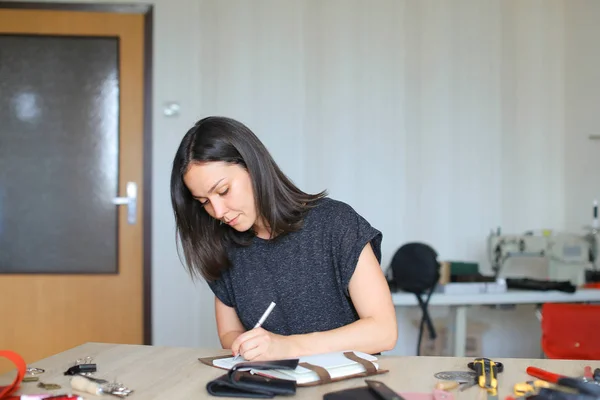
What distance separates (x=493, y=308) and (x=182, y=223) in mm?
2843

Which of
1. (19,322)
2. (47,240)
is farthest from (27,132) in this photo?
(19,322)

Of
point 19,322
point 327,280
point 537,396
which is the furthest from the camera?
point 19,322

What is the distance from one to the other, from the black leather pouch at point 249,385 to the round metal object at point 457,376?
0.96 feet

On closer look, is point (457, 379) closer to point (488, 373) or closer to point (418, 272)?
point (488, 373)

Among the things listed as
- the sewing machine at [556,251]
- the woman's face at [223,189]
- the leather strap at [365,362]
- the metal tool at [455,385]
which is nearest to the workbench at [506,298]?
the sewing machine at [556,251]

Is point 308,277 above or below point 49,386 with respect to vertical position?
above

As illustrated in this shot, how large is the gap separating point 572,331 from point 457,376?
4.57 ft

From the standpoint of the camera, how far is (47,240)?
4.00 m

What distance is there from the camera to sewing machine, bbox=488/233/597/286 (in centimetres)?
348

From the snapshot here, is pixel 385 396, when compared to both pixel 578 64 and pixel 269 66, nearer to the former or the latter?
pixel 269 66

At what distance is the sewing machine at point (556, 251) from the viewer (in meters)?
3.48

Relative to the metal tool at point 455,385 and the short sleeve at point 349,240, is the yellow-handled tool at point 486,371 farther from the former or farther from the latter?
the short sleeve at point 349,240

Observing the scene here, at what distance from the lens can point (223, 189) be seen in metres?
1.68

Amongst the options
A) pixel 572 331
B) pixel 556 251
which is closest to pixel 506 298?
pixel 556 251
